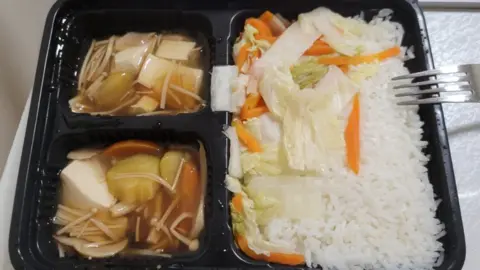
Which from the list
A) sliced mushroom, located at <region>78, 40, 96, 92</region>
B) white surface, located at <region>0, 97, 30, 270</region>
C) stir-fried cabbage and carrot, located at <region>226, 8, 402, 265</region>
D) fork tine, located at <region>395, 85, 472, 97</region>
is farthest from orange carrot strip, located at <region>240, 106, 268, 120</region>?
white surface, located at <region>0, 97, 30, 270</region>

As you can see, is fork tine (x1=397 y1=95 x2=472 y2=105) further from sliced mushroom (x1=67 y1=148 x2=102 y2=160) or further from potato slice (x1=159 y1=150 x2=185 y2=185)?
sliced mushroom (x1=67 y1=148 x2=102 y2=160)

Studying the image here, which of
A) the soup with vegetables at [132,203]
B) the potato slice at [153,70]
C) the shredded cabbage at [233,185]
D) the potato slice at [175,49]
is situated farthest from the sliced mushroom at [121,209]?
the potato slice at [175,49]

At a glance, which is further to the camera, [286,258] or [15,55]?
[15,55]

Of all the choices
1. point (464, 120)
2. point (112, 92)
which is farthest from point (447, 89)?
point (112, 92)

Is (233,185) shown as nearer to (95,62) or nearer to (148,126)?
(148,126)

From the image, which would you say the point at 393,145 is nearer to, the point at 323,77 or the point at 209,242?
the point at 323,77

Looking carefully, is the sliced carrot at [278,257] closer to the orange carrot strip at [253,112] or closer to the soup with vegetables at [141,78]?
the orange carrot strip at [253,112]

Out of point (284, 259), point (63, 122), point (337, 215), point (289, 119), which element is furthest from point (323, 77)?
point (63, 122)
